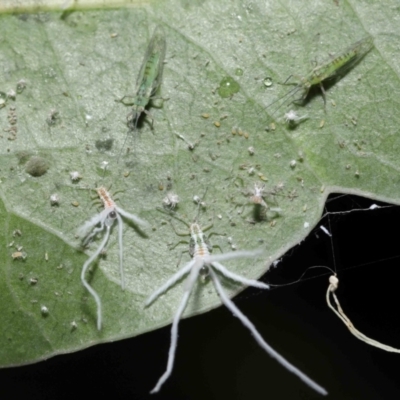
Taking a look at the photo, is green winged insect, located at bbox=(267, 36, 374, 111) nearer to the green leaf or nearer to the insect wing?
the green leaf

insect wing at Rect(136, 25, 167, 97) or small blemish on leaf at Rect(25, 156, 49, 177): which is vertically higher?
insect wing at Rect(136, 25, 167, 97)

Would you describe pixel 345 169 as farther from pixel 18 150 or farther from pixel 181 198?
pixel 18 150

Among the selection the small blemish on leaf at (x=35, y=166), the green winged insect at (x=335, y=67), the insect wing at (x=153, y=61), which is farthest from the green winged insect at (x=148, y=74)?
the green winged insect at (x=335, y=67)

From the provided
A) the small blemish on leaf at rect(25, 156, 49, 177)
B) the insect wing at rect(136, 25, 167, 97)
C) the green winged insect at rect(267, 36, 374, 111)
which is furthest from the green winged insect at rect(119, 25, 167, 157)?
the green winged insect at rect(267, 36, 374, 111)

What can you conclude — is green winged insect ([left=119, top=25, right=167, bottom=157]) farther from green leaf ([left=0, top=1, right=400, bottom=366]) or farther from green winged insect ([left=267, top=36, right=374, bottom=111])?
green winged insect ([left=267, top=36, right=374, bottom=111])

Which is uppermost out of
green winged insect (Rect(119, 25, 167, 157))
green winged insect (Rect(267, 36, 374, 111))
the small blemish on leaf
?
green winged insect (Rect(267, 36, 374, 111))

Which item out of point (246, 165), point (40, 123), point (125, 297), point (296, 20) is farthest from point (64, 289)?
point (296, 20)

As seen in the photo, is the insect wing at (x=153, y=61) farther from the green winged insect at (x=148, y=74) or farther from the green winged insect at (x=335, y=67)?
the green winged insect at (x=335, y=67)
